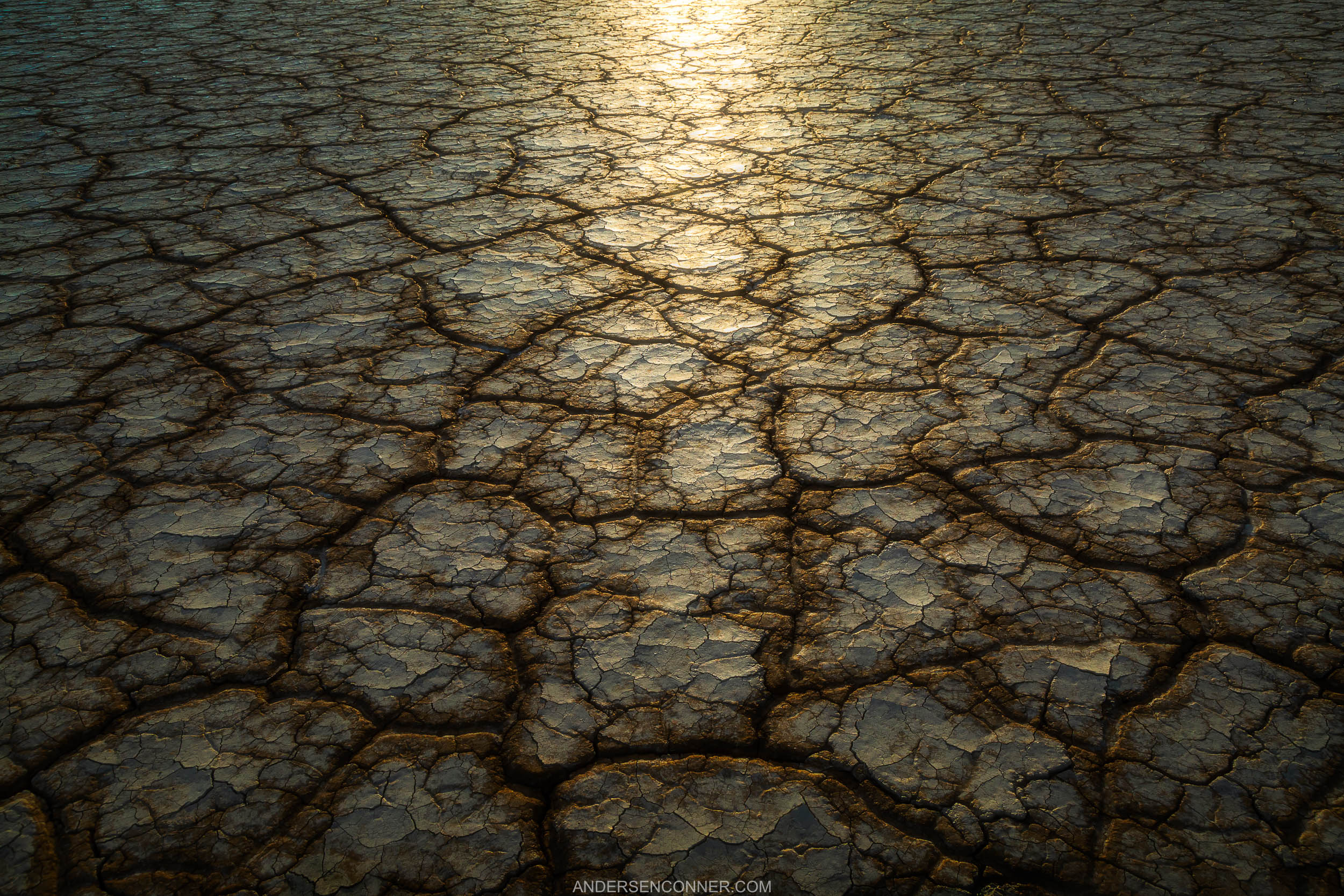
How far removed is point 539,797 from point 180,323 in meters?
1.69

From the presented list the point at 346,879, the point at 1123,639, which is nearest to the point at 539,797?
the point at 346,879

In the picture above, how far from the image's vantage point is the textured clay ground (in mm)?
1022

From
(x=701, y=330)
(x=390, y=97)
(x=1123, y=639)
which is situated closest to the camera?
(x=1123, y=639)

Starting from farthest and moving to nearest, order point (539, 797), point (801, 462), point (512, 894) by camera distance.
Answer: point (801, 462) < point (539, 797) < point (512, 894)

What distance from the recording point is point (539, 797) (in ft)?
3.46

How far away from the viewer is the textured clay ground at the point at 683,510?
102 centimetres

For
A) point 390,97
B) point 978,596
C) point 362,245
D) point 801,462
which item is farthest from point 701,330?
point 390,97

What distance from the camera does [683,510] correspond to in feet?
4.94

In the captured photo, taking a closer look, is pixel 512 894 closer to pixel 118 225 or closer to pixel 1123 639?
pixel 1123 639

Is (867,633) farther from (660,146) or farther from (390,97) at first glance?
(390,97)

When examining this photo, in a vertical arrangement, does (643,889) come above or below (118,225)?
below

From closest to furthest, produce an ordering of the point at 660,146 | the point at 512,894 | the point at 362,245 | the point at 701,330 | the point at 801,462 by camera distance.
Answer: the point at 512,894 < the point at 801,462 < the point at 701,330 < the point at 362,245 < the point at 660,146

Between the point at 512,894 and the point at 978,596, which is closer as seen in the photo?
the point at 512,894

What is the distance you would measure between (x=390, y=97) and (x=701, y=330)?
2481 millimetres
